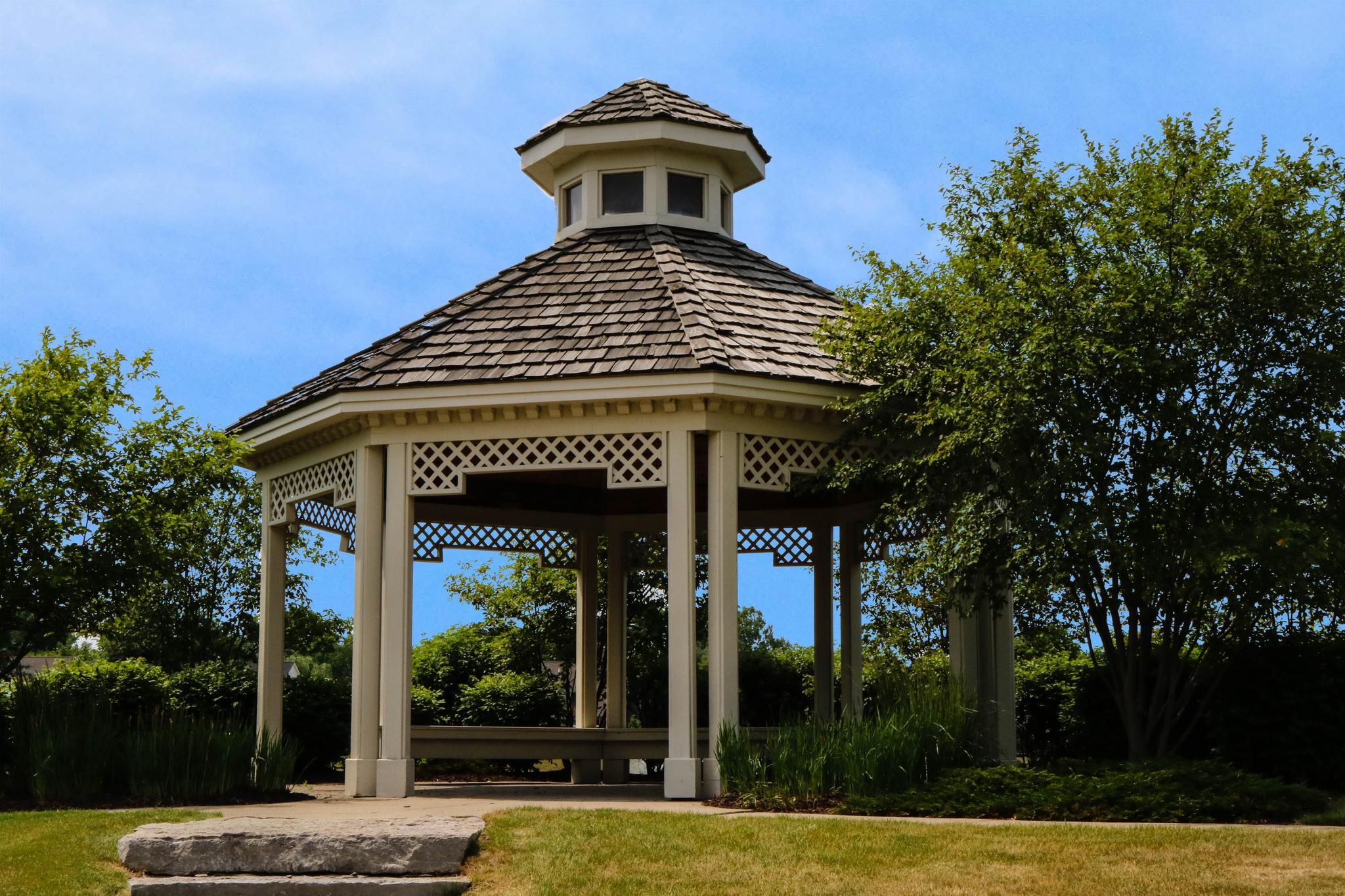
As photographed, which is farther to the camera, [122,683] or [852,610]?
[122,683]

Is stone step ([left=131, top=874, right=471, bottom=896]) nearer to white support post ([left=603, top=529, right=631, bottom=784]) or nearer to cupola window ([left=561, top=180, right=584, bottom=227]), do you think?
white support post ([left=603, top=529, right=631, bottom=784])

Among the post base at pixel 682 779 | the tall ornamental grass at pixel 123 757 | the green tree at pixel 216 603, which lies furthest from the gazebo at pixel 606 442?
the green tree at pixel 216 603

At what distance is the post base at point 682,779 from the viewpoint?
42.3 feet

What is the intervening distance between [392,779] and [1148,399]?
777 cm

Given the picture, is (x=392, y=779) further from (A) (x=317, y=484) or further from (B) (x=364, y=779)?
(A) (x=317, y=484)

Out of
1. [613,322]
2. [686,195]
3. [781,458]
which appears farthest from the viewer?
[686,195]

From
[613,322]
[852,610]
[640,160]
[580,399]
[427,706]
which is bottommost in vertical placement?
[427,706]

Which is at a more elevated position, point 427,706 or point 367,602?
point 367,602

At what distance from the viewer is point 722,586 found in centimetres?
1326

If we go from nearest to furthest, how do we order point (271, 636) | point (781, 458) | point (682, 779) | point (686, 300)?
point (682, 779) → point (781, 458) → point (686, 300) → point (271, 636)

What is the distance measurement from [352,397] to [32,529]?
14.3ft

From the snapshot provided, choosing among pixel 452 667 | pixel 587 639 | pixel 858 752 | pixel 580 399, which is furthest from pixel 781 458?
pixel 452 667

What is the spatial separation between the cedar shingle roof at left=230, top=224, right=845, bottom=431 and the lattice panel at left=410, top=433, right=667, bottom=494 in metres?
0.69

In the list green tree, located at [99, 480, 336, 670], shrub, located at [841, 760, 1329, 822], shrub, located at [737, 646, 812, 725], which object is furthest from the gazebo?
green tree, located at [99, 480, 336, 670]
